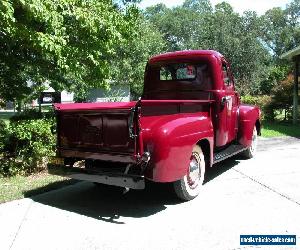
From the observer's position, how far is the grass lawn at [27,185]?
22.5 ft

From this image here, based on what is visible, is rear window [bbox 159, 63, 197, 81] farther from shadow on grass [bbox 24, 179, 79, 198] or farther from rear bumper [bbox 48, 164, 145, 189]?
rear bumper [bbox 48, 164, 145, 189]

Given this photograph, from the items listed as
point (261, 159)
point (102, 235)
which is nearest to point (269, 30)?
point (261, 159)

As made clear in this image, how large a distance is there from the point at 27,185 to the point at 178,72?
3390mm

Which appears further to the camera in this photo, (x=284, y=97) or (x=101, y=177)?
(x=284, y=97)

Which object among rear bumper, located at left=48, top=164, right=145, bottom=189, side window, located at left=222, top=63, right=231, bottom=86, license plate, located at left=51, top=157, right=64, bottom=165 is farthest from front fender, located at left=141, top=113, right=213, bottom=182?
side window, located at left=222, top=63, right=231, bottom=86

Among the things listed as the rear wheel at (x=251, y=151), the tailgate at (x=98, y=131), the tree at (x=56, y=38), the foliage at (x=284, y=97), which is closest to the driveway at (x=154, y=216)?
the tailgate at (x=98, y=131)

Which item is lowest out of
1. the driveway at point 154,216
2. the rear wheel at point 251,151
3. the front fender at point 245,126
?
the driveway at point 154,216

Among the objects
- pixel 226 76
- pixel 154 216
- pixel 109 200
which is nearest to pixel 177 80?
pixel 226 76

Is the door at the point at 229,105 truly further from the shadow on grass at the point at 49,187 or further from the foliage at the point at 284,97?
the foliage at the point at 284,97

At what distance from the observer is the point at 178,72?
8195 millimetres

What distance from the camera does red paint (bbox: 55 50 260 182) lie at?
5676mm

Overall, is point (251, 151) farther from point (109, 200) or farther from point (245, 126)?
point (109, 200)

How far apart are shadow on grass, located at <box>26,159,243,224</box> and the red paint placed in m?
0.70

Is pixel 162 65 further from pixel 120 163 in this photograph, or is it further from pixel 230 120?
pixel 120 163
